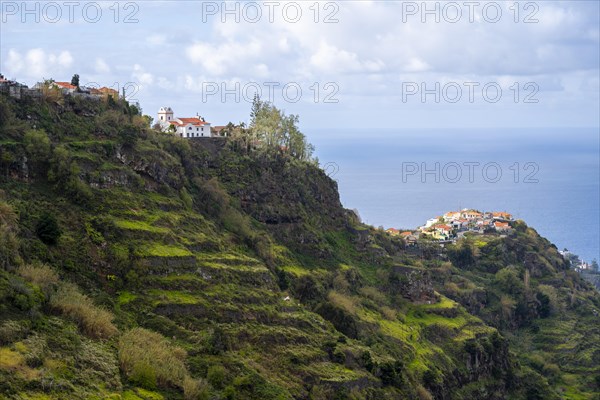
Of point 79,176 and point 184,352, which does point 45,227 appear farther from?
point 184,352

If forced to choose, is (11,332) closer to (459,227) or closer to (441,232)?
(441,232)

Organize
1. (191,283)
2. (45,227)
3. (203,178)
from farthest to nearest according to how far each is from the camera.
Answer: (203,178) → (191,283) → (45,227)

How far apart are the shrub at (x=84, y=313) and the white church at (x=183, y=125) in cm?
3724

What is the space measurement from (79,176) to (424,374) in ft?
108

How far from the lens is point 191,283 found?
5600 centimetres

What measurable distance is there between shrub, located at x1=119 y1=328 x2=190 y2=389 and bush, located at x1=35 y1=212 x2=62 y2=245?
9356mm

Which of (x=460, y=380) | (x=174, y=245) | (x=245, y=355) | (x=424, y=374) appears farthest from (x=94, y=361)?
(x=460, y=380)

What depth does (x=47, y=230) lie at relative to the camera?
52.6 metres

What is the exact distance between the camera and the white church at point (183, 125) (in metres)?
84.6

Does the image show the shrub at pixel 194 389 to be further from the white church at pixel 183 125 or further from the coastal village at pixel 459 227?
the coastal village at pixel 459 227

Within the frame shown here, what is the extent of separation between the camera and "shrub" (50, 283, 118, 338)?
45844 millimetres

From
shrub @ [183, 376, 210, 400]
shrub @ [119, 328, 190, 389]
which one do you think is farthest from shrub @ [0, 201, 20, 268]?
shrub @ [183, 376, 210, 400]

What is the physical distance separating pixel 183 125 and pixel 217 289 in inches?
1256

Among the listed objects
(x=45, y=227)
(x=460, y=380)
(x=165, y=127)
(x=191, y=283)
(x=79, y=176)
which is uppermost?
(x=165, y=127)
